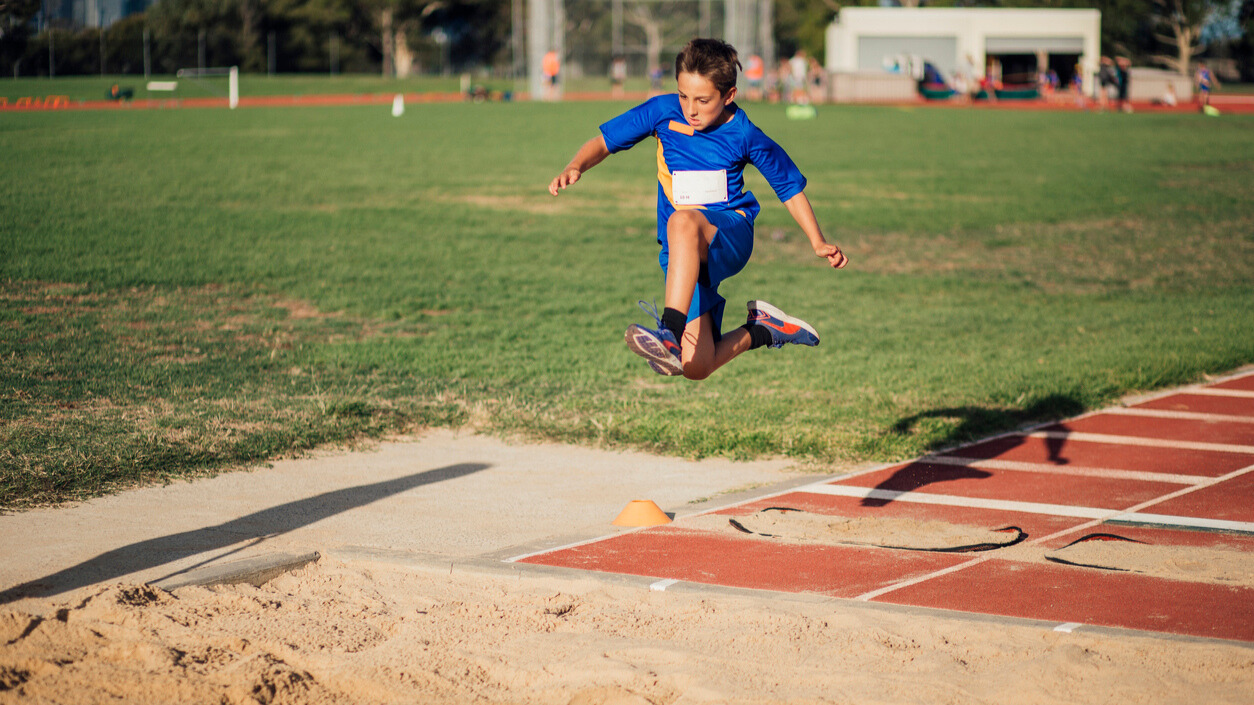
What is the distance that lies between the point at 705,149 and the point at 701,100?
0.30 metres

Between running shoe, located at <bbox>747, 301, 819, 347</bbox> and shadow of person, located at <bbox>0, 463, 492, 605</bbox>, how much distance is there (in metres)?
2.29

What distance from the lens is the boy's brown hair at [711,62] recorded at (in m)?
5.48

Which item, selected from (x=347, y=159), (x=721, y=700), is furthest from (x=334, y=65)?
(x=721, y=700)

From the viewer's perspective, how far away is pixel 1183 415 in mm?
9109

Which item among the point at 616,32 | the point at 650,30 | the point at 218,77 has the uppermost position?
the point at 650,30

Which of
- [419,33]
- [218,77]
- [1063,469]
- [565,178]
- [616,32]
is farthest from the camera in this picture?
[419,33]

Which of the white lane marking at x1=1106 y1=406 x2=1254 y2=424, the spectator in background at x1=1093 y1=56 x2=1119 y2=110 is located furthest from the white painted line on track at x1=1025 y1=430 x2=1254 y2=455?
the spectator in background at x1=1093 y1=56 x2=1119 y2=110

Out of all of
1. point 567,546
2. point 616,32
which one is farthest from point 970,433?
point 616,32

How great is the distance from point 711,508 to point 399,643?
8.08 ft

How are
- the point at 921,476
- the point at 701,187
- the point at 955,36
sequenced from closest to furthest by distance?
the point at 701,187, the point at 921,476, the point at 955,36

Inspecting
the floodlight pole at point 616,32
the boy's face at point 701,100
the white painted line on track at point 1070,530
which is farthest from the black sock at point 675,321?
the floodlight pole at point 616,32

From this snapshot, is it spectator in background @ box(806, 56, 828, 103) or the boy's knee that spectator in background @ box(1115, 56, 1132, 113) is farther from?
the boy's knee

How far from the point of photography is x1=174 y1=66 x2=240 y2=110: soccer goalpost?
124 ft

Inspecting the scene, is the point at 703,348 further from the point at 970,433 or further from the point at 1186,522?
the point at 970,433
